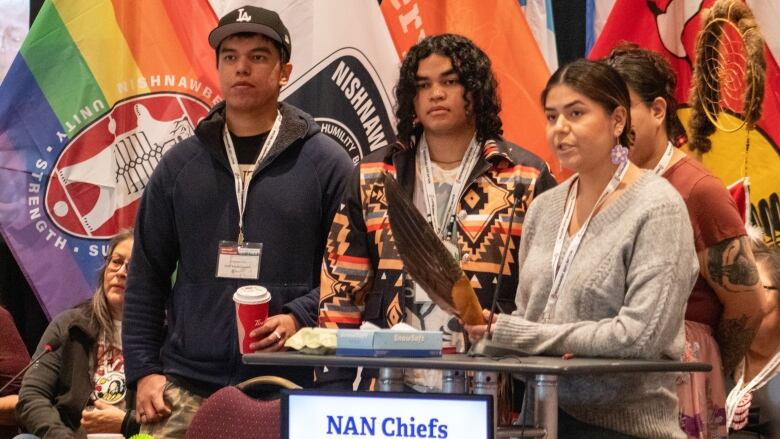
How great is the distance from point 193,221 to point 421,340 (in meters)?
1.34

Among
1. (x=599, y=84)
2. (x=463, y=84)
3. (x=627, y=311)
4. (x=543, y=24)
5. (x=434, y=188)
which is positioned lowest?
(x=627, y=311)

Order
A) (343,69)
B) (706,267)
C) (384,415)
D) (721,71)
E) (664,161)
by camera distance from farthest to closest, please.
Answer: (343,69) → (721,71) → (664,161) → (706,267) → (384,415)

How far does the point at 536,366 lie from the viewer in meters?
1.97

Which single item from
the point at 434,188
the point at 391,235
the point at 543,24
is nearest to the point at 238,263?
the point at 391,235

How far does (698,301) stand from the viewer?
287 centimetres

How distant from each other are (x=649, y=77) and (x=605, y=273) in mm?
854

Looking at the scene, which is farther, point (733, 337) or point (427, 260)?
point (733, 337)

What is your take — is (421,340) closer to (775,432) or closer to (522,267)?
(522,267)

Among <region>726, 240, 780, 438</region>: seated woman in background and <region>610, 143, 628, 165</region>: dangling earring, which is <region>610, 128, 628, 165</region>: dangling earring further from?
<region>726, 240, 780, 438</region>: seated woman in background

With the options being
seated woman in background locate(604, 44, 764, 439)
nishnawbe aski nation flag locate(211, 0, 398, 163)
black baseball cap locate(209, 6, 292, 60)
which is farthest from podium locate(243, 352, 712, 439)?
nishnawbe aski nation flag locate(211, 0, 398, 163)

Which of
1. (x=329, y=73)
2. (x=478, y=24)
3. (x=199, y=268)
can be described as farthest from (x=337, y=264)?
(x=478, y=24)

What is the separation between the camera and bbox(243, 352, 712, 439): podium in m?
2.00

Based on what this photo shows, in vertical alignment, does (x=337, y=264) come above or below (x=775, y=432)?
above

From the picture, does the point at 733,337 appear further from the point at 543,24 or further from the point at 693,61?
the point at 543,24
